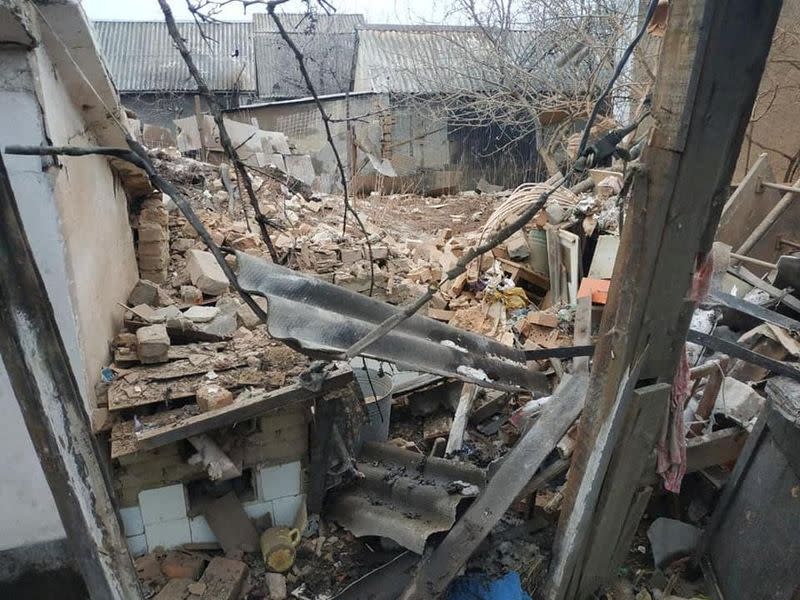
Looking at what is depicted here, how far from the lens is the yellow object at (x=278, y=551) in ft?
12.9

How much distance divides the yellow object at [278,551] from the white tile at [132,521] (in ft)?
2.76

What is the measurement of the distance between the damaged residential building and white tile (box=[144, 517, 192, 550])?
0.06 ft

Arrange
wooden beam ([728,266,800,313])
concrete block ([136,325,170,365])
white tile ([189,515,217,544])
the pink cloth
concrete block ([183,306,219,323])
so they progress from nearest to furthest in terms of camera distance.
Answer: the pink cloth < concrete block ([136,325,170,365]) < white tile ([189,515,217,544]) < concrete block ([183,306,219,323]) < wooden beam ([728,266,800,313])

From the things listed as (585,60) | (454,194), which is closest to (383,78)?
(454,194)

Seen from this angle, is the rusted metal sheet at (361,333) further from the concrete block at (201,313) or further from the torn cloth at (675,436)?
the concrete block at (201,313)

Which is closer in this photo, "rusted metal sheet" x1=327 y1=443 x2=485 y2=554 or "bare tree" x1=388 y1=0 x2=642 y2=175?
"rusted metal sheet" x1=327 y1=443 x2=485 y2=554

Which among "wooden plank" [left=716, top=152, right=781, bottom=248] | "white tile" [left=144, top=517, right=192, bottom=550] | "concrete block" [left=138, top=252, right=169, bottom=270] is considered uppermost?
"wooden plank" [left=716, top=152, right=781, bottom=248]

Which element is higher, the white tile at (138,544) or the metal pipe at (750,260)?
the metal pipe at (750,260)

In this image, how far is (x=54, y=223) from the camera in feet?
9.98

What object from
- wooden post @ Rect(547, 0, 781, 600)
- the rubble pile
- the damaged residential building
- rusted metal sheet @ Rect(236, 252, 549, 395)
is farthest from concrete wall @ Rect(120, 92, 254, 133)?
wooden post @ Rect(547, 0, 781, 600)

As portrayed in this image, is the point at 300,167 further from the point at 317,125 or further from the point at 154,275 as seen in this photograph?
the point at 154,275

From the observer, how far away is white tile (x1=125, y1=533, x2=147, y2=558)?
12.5ft

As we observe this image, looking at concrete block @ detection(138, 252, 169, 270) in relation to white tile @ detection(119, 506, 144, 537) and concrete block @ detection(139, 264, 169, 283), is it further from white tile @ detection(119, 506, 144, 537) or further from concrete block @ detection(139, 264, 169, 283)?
Result: white tile @ detection(119, 506, 144, 537)

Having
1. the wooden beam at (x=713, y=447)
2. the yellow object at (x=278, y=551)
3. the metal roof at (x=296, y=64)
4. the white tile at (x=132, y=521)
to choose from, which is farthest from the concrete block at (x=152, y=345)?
the metal roof at (x=296, y=64)
